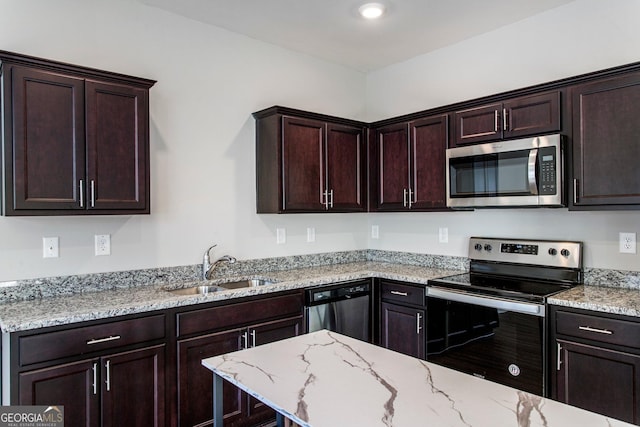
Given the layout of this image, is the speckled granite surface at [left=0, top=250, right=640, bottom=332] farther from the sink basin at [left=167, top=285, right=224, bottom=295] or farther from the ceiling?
the ceiling

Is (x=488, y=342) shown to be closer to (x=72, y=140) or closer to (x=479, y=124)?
(x=479, y=124)

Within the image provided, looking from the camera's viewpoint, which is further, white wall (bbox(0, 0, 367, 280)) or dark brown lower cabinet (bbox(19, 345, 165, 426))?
white wall (bbox(0, 0, 367, 280))

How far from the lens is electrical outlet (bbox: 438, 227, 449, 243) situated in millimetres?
3593

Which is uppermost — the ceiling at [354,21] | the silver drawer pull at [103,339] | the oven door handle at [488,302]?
the ceiling at [354,21]

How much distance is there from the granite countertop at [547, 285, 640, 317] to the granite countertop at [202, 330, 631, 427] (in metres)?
1.25

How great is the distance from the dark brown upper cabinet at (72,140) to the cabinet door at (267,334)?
1.03m

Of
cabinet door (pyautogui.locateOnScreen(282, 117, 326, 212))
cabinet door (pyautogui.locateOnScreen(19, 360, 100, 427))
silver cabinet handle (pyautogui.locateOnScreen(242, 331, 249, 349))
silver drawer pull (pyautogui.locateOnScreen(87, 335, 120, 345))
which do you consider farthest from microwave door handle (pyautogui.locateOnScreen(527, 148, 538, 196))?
cabinet door (pyautogui.locateOnScreen(19, 360, 100, 427))

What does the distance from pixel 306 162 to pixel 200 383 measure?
1.73 meters

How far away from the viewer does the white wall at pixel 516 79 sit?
267 centimetres

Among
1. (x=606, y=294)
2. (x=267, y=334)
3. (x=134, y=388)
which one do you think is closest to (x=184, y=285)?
(x=267, y=334)

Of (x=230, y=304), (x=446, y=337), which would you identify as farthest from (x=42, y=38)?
(x=446, y=337)

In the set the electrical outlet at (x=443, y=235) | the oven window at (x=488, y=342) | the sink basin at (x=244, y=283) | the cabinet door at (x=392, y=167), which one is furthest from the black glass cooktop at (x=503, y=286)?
the sink basin at (x=244, y=283)

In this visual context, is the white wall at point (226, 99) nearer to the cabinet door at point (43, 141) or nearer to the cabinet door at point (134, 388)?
the cabinet door at point (43, 141)

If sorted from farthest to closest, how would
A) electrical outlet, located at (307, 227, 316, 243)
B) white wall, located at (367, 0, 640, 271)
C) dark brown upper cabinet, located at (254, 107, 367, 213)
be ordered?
electrical outlet, located at (307, 227, 316, 243) < dark brown upper cabinet, located at (254, 107, 367, 213) < white wall, located at (367, 0, 640, 271)
